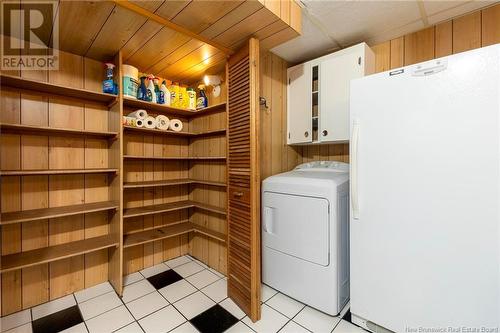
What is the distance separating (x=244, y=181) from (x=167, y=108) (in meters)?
1.17

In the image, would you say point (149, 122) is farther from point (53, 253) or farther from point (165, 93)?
point (53, 253)

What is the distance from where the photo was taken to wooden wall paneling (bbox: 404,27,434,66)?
1812mm

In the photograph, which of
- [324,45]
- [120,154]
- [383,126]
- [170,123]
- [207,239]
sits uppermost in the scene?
[324,45]

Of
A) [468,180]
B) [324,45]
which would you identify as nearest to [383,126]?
[468,180]

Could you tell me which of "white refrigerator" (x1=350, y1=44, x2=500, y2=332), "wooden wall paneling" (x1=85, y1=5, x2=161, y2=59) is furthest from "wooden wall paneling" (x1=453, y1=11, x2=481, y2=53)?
"wooden wall paneling" (x1=85, y1=5, x2=161, y2=59)

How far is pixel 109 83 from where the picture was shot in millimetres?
1885

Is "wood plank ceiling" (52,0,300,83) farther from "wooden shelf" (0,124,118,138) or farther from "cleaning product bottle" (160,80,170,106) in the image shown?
"wooden shelf" (0,124,118,138)

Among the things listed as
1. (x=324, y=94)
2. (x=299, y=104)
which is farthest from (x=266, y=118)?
(x=324, y=94)

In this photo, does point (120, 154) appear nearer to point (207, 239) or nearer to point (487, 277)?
point (207, 239)

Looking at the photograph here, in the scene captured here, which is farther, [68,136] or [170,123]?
[170,123]

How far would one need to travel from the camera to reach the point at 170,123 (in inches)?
91.2

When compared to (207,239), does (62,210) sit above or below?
above

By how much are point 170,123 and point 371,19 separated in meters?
1.93

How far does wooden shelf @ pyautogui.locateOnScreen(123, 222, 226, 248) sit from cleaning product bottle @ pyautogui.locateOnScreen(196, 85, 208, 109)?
127cm
